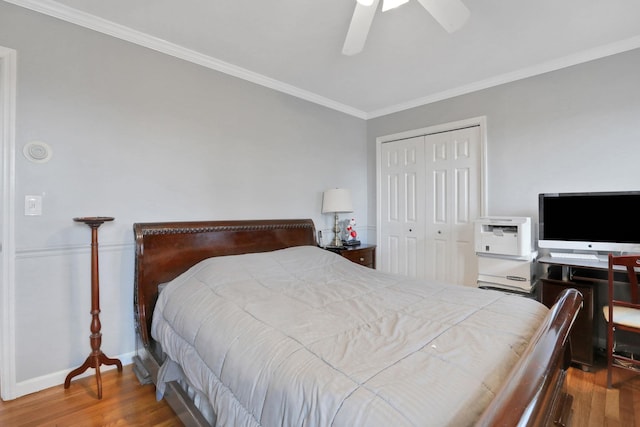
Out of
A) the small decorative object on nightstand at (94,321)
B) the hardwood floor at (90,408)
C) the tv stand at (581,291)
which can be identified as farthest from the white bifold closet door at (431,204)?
the small decorative object on nightstand at (94,321)

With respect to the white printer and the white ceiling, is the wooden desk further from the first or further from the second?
the white ceiling

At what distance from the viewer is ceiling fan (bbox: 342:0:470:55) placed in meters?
1.48

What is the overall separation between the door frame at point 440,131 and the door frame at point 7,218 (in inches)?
134

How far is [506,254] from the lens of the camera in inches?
103

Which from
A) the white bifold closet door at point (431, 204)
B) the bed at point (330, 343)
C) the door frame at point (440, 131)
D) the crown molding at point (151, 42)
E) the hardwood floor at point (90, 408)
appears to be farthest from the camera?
the white bifold closet door at point (431, 204)

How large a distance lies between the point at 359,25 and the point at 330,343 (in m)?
1.61

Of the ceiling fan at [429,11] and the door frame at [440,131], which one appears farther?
the door frame at [440,131]

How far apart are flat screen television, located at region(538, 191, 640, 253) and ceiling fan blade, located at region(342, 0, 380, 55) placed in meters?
2.03

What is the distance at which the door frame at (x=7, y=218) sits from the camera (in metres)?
1.83

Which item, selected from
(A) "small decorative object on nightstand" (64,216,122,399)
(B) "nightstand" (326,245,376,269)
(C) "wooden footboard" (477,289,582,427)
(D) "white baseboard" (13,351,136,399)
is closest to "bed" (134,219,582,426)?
(C) "wooden footboard" (477,289,582,427)

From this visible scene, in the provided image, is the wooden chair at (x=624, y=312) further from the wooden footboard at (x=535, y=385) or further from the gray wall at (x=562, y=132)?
the wooden footboard at (x=535, y=385)

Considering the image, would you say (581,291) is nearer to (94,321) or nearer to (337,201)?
(337,201)

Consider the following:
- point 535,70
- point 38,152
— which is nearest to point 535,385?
point 38,152

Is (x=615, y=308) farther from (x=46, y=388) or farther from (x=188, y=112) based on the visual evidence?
(x=46, y=388)
